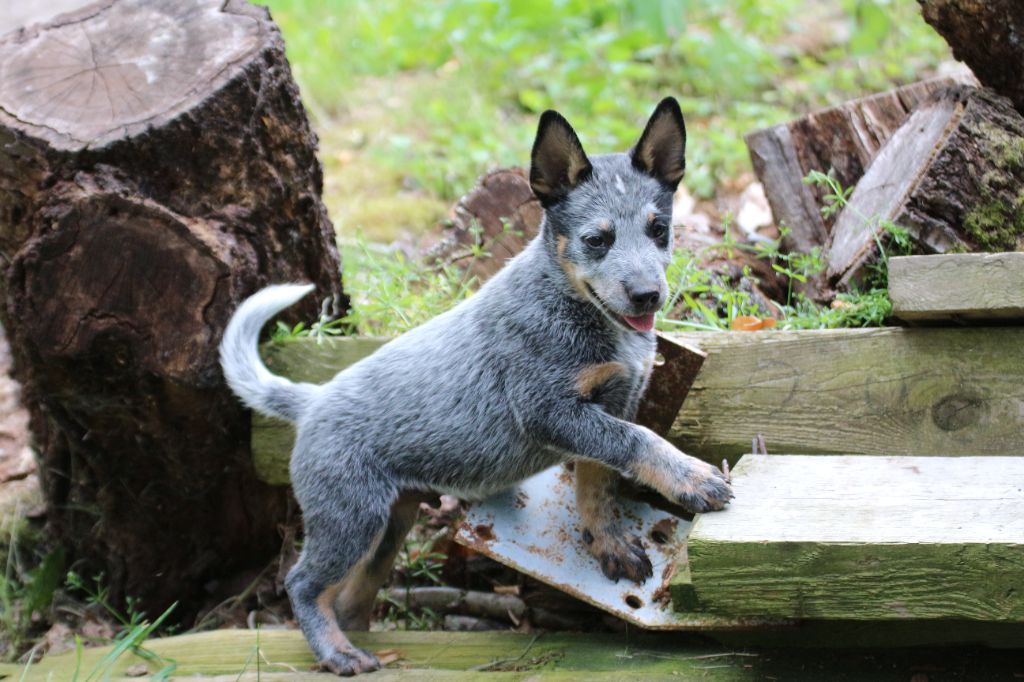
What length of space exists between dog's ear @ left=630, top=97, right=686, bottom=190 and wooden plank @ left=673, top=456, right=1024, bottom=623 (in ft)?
4.15

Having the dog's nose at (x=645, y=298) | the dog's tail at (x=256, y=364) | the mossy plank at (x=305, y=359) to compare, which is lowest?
the mossy plank at (x=305, y=359)

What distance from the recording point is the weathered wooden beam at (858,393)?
12.5 ft

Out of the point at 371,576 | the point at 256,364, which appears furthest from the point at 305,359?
the point at 371,576

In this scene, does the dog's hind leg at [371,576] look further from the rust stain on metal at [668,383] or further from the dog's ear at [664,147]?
the dog's ear at [664,147]

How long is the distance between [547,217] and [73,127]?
5.99 ft

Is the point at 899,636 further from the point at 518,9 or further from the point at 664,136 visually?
the point at 518,9

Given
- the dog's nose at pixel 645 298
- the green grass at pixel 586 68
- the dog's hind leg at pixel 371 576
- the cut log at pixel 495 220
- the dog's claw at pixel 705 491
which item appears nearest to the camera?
the dog's claw at pixel 705 491

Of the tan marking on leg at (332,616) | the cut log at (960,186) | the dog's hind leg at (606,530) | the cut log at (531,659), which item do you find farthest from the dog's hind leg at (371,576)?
the cut log at (960,186)

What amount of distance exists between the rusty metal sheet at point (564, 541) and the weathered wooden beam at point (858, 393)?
16.2 inches

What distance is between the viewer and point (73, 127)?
13.0 ft

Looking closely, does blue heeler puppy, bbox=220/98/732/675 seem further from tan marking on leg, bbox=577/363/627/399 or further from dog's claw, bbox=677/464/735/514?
dog's claw, bbox=677/464/735/514

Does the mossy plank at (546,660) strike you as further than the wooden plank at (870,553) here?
Yes

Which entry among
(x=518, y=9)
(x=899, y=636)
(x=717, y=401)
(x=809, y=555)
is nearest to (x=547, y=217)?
(x=717, y=401)

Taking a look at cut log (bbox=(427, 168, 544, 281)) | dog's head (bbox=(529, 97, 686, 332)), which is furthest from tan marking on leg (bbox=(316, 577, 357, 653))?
cut log (bbox=(427, 168, 544, 281))
